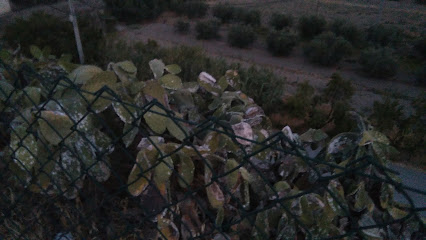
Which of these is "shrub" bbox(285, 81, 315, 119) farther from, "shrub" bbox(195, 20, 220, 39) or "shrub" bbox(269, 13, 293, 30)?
"shrub" bbox(269, 13, 293, 30)

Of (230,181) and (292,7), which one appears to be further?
(292,7)

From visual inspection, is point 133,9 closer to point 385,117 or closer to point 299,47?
point 299,47

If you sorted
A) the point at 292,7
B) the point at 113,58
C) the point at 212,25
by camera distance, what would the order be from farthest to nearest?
the point at 292,7 < the point at 212,25 < the point at 113,58

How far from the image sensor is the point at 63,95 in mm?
1965

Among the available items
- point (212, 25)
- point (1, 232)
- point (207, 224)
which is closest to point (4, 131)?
point (1, 232)

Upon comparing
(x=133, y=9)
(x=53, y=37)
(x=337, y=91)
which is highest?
(x=53, y=37)

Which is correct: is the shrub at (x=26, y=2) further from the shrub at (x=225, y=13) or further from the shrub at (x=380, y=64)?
the shrub at (x=380, y=64)

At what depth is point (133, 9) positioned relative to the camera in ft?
50.9

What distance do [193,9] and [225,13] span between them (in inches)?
60.7

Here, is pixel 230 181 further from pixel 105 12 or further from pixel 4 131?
pixel 105 12

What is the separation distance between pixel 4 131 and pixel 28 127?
0.69m

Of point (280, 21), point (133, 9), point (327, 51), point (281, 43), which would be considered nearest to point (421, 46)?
point (327, 51)

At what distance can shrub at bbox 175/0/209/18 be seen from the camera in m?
17.1

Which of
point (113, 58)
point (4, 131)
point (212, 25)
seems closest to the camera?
point (4, 131)
